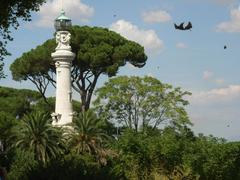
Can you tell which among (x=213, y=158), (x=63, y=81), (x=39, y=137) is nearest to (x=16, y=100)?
(x=63, y=81)

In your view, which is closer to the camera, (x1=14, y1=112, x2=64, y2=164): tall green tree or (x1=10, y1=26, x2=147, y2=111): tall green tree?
(x1=14, y1=112, x2=64, y2=164): tall green tree

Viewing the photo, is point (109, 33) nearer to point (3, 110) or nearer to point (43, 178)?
point (3, 110)

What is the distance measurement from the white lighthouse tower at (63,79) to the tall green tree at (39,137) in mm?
4673

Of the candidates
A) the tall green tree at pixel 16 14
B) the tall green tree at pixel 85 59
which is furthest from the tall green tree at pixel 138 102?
the tall green tree at pixel 16 14

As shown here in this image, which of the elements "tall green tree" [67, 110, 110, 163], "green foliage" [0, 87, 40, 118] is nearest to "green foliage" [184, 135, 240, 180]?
"tall green tree" [67, 110, 110, 163]

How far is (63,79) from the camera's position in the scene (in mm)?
50375

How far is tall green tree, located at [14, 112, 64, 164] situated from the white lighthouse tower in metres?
4.67

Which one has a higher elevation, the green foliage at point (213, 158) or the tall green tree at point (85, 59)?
the tall green tree at point (85, 59)

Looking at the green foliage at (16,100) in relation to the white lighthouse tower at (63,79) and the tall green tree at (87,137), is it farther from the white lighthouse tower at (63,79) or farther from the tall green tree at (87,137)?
the tall green tree at (87,137)

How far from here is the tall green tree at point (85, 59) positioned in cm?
5281

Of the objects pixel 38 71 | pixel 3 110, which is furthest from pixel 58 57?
pixel 3 110

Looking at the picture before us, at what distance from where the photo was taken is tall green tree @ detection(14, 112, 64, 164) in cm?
4312

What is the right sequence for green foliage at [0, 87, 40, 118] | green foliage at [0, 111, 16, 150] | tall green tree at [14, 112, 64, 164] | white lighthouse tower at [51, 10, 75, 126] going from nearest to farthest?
1. tall green tree at [14, 112, 64, 164]
2. white lighthouse tower at [51, 10, 75, 126]
3. green foliage at [0, 111, 16, 150]
4. green foliage at [0, 87, 40, 118]

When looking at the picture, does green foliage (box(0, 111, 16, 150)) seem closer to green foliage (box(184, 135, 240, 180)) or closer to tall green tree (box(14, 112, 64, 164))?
tall green tree (box(14, 112, 64, 164))
